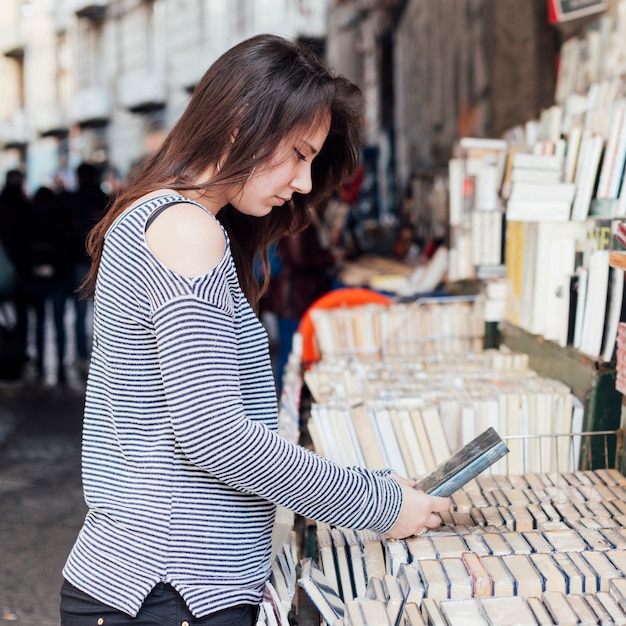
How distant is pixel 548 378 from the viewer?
7.93 ft

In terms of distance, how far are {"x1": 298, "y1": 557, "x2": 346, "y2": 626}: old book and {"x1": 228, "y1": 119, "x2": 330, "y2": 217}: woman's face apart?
0.64 meters

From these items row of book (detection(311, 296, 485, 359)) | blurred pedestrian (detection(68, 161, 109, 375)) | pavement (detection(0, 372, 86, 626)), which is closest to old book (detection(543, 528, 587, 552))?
row of book (detection(311, 296, 485, 359))

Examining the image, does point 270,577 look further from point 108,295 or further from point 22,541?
point 22,541

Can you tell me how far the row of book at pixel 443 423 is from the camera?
6.79ft

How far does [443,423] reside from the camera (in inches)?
85.6

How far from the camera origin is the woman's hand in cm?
140

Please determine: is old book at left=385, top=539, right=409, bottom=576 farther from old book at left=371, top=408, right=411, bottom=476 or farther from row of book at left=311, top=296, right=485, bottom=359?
row of book at left=311, top=296, right=485, bottom=359

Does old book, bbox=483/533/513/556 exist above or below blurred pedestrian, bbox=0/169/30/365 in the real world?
below

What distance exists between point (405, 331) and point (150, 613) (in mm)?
1983

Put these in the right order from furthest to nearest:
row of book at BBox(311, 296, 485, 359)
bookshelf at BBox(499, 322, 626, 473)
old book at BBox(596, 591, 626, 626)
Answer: row of book at BBox(311, 296, 485, 359) < bookshelf at BBox(499, 322, 626, 473) < old book at BBox(596, 591, 626, 626)

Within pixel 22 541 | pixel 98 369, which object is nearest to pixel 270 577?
pixel 98 369

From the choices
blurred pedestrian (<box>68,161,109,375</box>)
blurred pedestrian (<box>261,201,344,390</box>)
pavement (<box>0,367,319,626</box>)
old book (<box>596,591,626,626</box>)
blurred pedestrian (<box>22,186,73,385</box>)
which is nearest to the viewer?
old book (<box>596,591,626,626</box>)

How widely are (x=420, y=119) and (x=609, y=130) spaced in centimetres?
675

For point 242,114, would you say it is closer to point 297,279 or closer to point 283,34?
point 297,279
